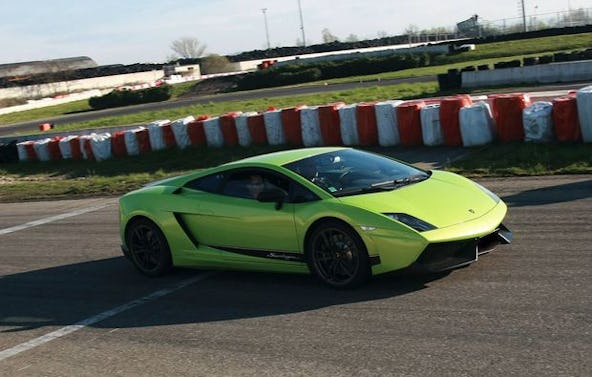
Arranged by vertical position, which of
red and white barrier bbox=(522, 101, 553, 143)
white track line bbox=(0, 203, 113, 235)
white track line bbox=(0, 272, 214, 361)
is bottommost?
white track line bbox=(0, 203, 113, 235)

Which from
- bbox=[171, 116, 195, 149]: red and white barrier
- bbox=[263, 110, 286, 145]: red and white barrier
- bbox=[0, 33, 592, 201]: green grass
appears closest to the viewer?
bbox=[0, 33, 592, 201]: green grass

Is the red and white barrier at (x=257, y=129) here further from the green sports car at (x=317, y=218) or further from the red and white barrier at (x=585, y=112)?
the green sports car at (x=317, y=218)

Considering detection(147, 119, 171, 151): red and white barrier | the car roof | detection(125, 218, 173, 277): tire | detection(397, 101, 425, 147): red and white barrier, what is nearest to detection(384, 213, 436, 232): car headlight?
the car roof

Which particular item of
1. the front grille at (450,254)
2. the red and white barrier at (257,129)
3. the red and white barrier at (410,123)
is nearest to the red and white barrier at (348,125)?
the red and white barrier at (410,123)

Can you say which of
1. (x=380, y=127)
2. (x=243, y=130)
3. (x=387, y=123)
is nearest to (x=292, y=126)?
(x=243, y=130)

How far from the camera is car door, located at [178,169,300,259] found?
23.0 feet

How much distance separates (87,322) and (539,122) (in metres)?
9.33

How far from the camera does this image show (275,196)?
6980mm

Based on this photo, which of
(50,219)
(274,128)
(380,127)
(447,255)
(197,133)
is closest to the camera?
(447,255)

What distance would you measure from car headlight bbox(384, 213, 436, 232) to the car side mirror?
3.71 ft

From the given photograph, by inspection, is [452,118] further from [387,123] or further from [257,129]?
[257,129]

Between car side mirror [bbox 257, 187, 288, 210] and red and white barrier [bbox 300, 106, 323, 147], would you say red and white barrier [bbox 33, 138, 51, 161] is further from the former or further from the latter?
car side mirror [bbox 257, 187, 288, 210]

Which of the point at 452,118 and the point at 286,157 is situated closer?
the point at 286,157

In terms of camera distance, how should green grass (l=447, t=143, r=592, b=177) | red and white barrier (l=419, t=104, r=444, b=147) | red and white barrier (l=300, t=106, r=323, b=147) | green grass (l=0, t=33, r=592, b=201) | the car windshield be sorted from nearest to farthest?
1. the car windshield
2. green grass (l=447, t=143, r=592, b=177)
3. green grass (l=0, t=33, r=592, b=201)
4. red and white barrier (l=419, t=104, r=444, b=147)
5. red and white barrier (l=300, t=106, r=323, b=147)
